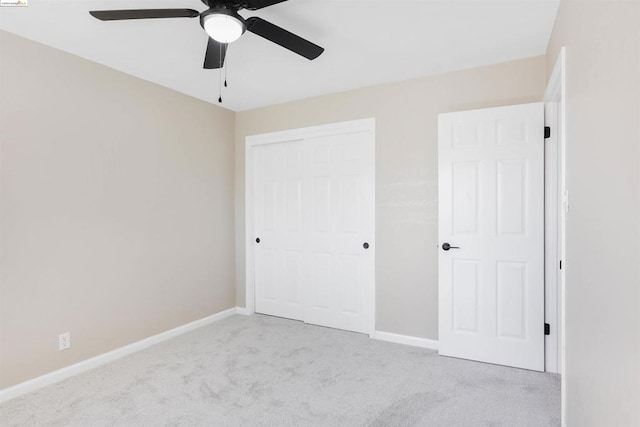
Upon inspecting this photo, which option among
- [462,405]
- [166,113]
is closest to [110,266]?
[166,113]

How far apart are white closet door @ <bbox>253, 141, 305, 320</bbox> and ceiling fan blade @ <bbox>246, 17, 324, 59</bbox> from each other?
1824 millimetres

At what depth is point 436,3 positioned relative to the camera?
6.68 ft

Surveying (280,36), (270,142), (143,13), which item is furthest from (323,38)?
(270,142)

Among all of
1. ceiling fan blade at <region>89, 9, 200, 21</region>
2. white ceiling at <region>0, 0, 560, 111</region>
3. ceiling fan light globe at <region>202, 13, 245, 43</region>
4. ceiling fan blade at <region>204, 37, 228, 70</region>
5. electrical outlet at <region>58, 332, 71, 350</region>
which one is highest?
white ceiling at <region>0, 0, 560, 111</region>

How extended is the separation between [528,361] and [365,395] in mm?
1342

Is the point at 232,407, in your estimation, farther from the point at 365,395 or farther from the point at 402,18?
the point at 402,18

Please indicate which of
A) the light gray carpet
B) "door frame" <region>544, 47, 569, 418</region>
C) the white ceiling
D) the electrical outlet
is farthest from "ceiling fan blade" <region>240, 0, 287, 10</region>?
the electrical outlet

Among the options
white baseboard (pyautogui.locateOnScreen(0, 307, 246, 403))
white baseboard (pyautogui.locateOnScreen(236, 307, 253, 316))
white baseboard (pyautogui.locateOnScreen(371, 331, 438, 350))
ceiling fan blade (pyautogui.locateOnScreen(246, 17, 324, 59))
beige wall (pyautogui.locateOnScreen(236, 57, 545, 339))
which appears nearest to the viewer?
ceiling fan blade (pyautogui.locateOnScreen(246, 17, 324, 59))

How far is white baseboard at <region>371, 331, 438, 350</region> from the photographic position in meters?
3.09

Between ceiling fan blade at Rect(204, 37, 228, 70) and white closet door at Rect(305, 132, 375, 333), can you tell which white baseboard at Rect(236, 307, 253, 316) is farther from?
ceiling fan blade at Rect(204, 37, 228, 70)

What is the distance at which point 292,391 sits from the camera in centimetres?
237

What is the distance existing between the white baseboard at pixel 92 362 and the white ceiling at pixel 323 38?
7.85 feet

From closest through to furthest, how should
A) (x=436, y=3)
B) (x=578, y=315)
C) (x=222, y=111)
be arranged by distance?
1. (x=578, y=315)
2. (x=436, y=3)
3. (x=222, y=111)

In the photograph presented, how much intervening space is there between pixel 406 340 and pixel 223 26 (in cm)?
288
